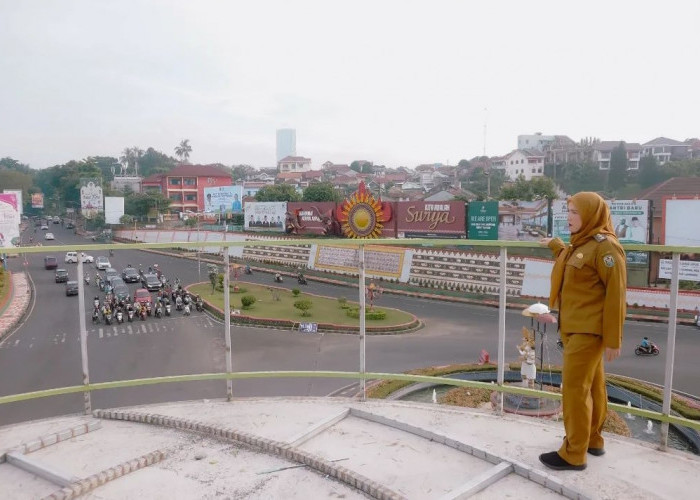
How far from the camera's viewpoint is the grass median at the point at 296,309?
18.3 meters

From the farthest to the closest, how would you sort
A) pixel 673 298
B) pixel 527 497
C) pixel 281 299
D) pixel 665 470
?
pixel 281 299 < pixel 673 298 < pixel 665 470 < pixel 527 497

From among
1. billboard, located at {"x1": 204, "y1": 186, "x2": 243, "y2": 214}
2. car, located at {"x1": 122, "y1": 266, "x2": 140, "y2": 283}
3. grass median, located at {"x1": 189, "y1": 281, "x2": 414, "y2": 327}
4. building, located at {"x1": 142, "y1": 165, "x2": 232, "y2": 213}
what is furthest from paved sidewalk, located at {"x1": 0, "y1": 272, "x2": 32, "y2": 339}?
building, located at {"x1": 142, "y1": 165, "x2": 232, "y2": 213}

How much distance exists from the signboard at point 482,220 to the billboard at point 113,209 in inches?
1266

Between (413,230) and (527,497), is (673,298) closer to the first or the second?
(527,497)

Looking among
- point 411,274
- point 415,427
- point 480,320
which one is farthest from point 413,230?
point 415,427

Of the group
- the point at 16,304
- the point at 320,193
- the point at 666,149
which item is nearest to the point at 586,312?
the point at 16,304

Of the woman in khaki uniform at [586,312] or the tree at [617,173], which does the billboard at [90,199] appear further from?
the woman in khaki uniform at [586,312]

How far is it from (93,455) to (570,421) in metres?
2.44

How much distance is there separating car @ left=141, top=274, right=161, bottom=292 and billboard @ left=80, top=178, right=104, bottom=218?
131 ft

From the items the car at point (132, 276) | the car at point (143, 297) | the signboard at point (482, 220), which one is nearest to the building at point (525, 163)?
the signboard at point (482, 220)

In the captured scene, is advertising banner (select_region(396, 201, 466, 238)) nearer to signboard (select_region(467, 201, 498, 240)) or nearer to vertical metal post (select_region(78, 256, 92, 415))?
signboard (select_region(467, 201, 498, 240))

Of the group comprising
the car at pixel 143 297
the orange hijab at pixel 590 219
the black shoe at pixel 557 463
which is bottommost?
the car at pixel 143 297

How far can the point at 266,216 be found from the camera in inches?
1425

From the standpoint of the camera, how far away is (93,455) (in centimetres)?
279
